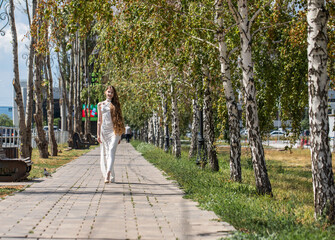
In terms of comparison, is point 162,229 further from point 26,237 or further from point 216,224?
point 26,237

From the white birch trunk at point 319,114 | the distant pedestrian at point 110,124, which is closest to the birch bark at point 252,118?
the white birch trunk at point 319,114

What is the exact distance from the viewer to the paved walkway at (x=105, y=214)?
233 inches

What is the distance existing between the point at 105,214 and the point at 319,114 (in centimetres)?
317

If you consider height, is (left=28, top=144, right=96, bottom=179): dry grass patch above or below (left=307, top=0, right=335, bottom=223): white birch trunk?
below

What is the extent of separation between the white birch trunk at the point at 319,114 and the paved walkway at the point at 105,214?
1335 mm

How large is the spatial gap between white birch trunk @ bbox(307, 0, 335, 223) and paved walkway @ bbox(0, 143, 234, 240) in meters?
1.33

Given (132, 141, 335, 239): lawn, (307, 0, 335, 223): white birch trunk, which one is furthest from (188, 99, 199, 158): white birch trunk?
(307, 0, 335, 223): white birch trunk

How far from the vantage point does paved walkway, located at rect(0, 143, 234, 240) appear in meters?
5.91

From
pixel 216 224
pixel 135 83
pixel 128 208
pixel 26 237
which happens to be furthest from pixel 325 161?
pixel 135 83

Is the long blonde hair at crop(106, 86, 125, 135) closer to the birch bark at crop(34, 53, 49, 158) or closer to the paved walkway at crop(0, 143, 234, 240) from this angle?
the paved walkway at crop(0, 143, 234, 240)

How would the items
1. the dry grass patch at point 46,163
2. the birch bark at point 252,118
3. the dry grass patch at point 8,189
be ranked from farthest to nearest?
the dry grass patch at point 46,163, the birch bark at point 252,118, the dry grass patch at point 8,189

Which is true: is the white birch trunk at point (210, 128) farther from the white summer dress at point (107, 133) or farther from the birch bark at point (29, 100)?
the birch bark at point (29, 100)

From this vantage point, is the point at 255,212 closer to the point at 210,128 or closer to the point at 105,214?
the point at 105,214

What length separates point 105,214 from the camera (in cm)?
723
